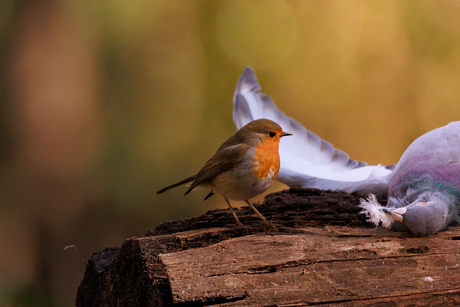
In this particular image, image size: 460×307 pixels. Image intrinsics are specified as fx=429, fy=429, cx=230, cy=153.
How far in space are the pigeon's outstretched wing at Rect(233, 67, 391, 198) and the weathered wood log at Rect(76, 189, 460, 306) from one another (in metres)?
0.59

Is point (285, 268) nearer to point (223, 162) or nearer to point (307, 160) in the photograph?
point (223, 162)

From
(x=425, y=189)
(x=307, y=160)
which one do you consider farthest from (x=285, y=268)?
(x=307, y=160)

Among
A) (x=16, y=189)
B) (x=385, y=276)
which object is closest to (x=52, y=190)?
(x=16, y=189)

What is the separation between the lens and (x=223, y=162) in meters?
1.80

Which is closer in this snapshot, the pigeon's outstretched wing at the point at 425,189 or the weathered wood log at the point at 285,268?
the weathered wood log at the point at 285,268

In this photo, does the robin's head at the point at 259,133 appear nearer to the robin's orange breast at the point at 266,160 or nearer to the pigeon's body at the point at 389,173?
the robin's orange breast at the point at 266,160

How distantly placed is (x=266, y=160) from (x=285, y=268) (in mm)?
533

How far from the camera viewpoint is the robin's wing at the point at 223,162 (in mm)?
1770

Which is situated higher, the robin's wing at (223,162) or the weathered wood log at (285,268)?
the robin's wing at (223,162)

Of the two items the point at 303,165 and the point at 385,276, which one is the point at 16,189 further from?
the point at 385,276

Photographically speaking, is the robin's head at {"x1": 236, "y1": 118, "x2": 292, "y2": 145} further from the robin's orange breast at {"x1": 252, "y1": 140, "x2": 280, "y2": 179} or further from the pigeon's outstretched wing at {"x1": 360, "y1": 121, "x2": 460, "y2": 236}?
the pigeon's outstretched wing at {"x1": 360, "y1": 121, "x2": 460, "y2": 236}

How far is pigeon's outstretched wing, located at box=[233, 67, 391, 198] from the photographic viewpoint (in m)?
2.33

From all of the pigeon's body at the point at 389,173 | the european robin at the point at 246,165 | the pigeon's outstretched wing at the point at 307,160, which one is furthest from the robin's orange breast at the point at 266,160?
the pigeon's outstretched wing at the point at 307,160

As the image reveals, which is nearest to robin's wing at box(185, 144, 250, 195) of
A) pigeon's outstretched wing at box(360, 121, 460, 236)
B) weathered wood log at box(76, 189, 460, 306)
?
weathered wood log at box(76, 189, 460, 306)
